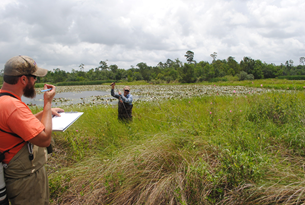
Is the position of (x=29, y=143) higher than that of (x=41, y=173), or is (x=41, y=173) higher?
(x=29, y=143)

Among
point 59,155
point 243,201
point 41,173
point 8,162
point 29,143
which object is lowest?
point 59,155

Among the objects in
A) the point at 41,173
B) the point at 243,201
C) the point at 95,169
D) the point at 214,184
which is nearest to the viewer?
the point at 41,173

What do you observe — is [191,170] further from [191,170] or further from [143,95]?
[143,95]

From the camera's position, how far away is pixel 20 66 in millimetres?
1440

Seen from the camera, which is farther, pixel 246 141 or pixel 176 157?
pixel 246 141

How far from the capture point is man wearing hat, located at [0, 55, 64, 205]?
1328mm

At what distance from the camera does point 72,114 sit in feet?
7.66

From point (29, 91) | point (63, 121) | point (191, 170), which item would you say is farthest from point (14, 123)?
point (191, 170)

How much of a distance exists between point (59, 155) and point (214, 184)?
3.42 m

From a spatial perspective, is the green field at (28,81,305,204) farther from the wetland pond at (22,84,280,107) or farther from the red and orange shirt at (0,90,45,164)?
the wetland pond at (22,84,280,107)

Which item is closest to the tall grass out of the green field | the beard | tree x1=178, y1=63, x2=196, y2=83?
the green field

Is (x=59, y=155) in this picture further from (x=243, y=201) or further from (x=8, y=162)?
(x=243, y=201)

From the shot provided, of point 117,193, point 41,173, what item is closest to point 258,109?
point 117,193

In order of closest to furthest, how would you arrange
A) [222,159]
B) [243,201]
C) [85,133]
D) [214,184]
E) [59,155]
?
[243,201] → [214,184] → [222,159] → [59,155] → [85,133]
